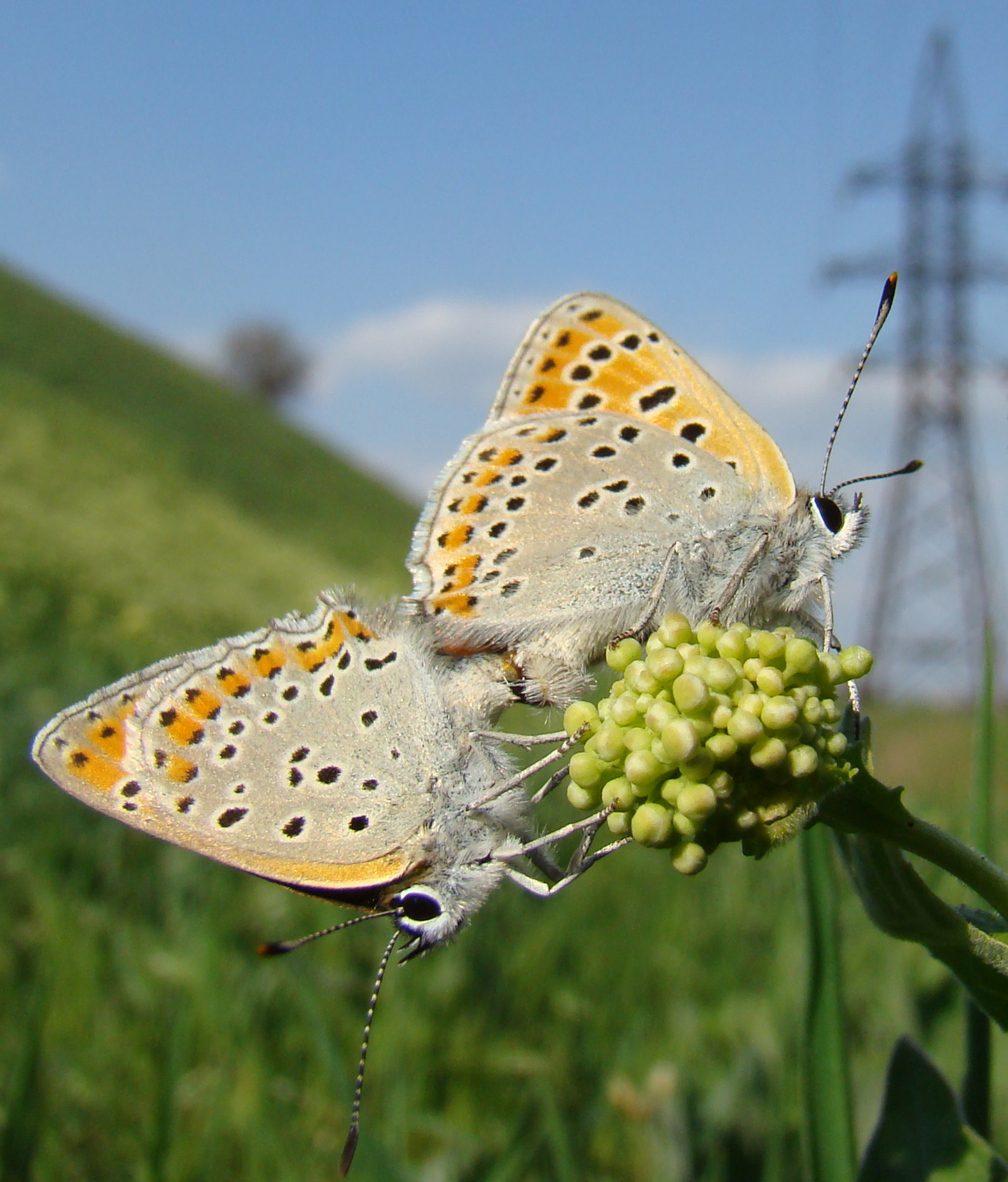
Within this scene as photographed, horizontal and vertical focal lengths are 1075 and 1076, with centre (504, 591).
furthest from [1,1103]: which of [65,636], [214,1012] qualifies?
[65,636]

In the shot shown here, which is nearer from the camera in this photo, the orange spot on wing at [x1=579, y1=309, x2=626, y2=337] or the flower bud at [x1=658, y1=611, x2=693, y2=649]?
the flower bud at [x1=658, y1=611, x2=693, y2=649]

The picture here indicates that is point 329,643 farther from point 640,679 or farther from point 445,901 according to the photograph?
point 640,679

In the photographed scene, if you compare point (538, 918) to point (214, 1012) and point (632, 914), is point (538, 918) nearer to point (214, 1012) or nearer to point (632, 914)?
point (632, 914)

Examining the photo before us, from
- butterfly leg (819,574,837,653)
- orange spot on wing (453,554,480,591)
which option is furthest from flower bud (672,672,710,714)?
orange spot on wing (453,554,480,591)

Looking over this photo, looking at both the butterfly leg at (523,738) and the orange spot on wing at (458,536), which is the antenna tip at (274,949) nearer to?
the butterfly leg at (523,738)

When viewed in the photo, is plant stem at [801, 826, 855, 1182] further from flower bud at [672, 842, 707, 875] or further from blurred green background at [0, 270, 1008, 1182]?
flower bud at [672, 842, 707, 875]

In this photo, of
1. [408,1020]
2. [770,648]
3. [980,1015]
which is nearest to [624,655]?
[770,648]
